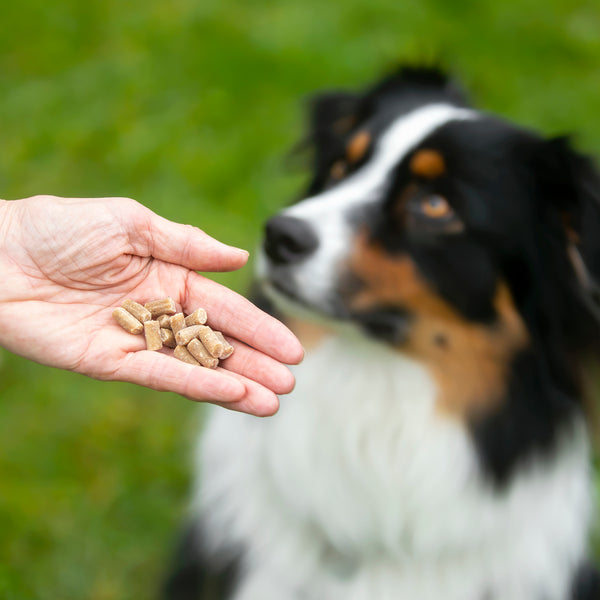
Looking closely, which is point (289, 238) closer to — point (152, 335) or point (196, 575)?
point (152, 335)

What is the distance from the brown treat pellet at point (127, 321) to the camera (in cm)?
229

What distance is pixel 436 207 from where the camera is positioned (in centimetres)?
244

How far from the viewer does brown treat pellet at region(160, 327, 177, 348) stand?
7.62 feet

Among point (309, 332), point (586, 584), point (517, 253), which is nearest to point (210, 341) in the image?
point (309, 332)

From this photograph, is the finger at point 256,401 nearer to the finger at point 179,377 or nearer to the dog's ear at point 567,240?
the finger at point 179,377

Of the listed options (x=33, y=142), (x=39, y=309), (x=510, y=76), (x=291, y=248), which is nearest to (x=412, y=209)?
(x=291, y=248)

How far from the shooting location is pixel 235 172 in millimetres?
A: 5164

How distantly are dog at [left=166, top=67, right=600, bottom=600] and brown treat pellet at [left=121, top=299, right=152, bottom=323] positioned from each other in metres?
0.36

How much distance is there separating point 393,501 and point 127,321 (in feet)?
3.33

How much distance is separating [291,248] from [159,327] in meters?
0.46

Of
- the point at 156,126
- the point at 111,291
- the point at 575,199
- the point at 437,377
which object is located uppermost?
the point at 575,199

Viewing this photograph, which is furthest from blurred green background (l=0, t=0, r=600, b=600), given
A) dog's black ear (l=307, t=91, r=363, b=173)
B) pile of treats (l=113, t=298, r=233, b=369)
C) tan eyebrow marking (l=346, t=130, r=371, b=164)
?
pile of treats (l=113, t=298, r=233, b=369)

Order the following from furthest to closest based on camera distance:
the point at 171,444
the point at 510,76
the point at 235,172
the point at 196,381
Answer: the point at 510,76
the point at 235,172
the point at 171,444
the point at 196,381

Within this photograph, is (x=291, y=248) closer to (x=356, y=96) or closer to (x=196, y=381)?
(x=196, y=381)
